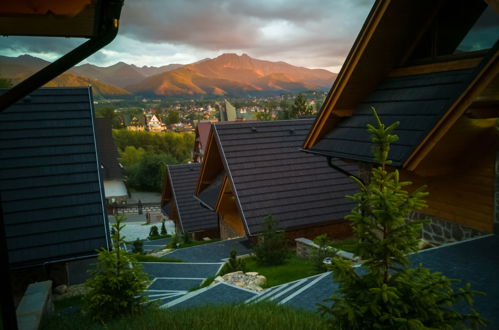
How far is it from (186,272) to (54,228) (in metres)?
4.28

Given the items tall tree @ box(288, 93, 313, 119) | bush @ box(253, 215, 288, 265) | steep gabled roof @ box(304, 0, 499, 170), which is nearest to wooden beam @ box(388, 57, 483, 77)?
steep gabled roof @ box(304, 0, 499, 170)

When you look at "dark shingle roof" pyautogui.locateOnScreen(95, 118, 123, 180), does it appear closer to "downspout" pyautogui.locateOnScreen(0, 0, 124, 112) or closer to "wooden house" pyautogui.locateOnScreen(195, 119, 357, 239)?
"wooden house" pyautogui.locateOnScreen(195, 119, 357, 239)

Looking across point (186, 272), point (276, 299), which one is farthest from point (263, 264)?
point (276, 299)

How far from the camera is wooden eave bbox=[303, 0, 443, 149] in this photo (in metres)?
7.01

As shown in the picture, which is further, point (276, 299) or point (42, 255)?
point (42, 255)

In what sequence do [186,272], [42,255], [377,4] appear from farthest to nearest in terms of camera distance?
[186,272], [42,255], [377,4]

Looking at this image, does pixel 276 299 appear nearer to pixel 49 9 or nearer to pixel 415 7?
pixel 49 9

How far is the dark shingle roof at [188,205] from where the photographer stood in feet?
70.9

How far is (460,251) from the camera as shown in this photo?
6.41 metres

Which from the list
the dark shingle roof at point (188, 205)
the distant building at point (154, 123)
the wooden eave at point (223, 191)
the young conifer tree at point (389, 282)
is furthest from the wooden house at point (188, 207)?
the distant building at point (154, 123)

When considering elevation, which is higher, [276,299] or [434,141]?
[434,141]

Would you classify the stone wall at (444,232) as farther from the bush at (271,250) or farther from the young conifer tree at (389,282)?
the young conifer tree at (389,282)

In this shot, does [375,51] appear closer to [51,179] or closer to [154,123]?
[51,179]

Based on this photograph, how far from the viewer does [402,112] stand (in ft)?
22.9
